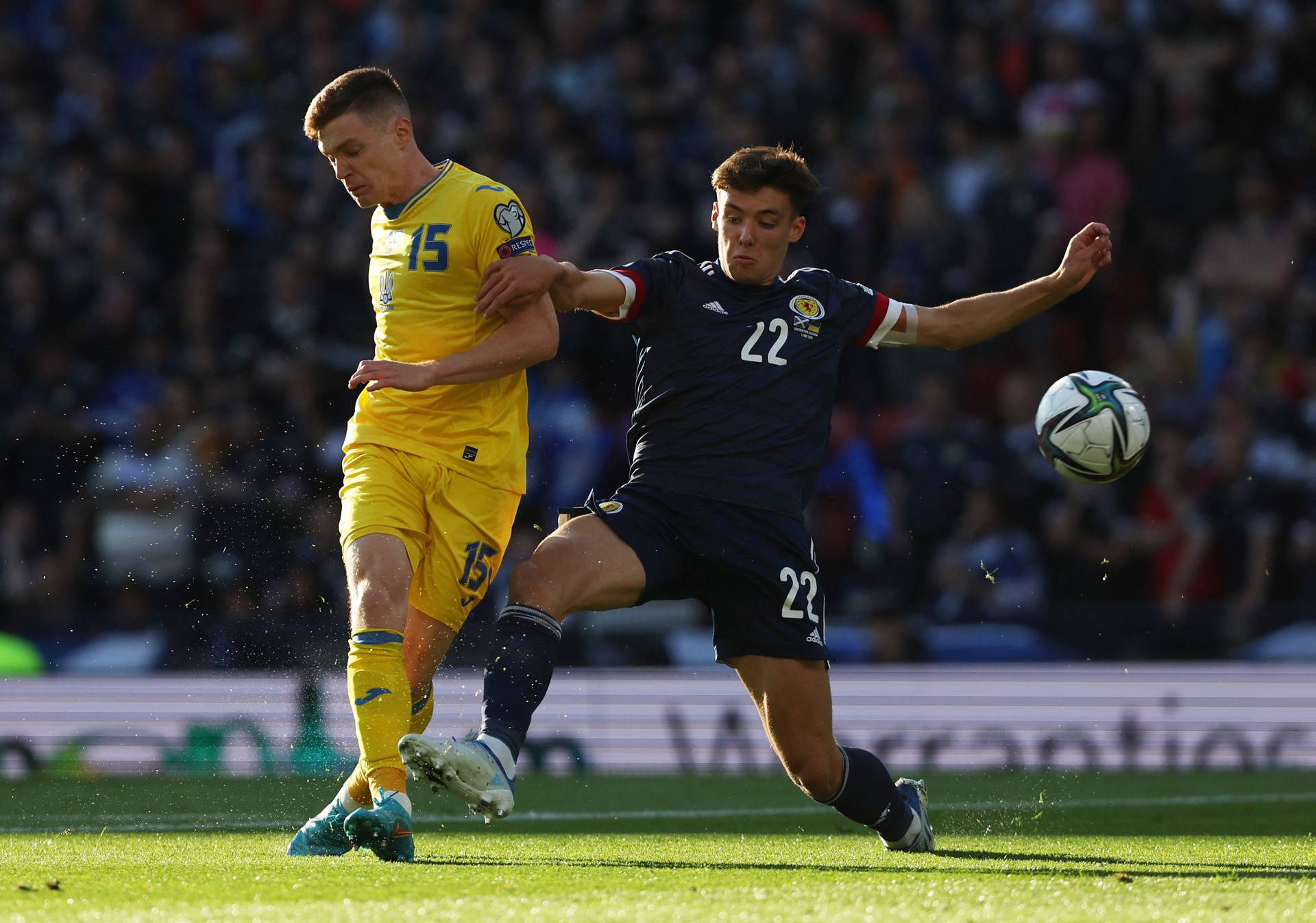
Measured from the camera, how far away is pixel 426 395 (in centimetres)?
550

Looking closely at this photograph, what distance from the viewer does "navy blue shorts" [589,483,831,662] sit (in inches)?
213

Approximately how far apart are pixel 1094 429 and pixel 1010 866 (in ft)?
5.36

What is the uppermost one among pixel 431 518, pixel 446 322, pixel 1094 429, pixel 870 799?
pixel 446 322

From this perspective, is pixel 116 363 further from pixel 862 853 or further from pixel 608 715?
pixel 862 853

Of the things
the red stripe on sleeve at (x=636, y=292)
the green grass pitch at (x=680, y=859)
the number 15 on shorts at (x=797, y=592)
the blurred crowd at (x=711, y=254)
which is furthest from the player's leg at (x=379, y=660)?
the blurred crowd at (x=711, y=254)

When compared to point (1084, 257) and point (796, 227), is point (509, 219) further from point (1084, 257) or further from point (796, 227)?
point (1084, 257)

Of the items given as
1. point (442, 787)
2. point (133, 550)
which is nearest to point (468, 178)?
point (442, 787)

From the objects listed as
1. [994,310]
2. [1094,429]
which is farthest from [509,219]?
[1094,429]

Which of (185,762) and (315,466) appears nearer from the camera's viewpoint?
(185,762)

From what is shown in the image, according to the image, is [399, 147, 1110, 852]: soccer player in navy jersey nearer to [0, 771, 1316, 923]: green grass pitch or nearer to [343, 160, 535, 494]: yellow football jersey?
[343, 160, 535, 494]: yellow football jersey

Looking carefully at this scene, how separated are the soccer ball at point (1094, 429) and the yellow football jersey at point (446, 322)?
1.83 metres

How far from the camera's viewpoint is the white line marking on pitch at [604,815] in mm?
6547

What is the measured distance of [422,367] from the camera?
5.22 metres

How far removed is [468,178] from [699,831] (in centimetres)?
239
